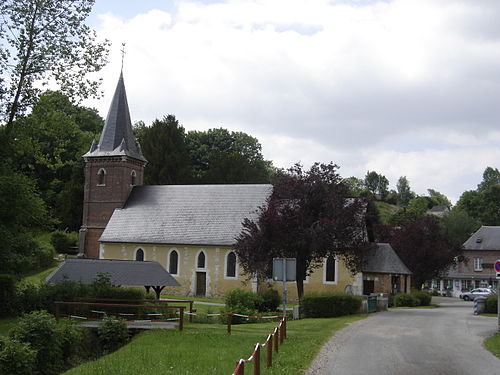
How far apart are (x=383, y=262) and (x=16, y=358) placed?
3049 cm

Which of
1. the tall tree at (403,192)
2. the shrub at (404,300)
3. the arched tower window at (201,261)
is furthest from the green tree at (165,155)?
the tall tree at (403,192)

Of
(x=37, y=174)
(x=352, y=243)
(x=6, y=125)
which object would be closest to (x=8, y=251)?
(x=6, y=125)

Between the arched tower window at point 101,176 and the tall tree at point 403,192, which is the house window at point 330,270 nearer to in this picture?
the arched tower window at point 101,176

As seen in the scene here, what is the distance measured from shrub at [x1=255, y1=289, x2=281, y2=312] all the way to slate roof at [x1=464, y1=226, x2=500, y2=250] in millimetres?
44430

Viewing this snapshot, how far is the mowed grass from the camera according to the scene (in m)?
13.7

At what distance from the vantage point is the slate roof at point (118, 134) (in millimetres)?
51938

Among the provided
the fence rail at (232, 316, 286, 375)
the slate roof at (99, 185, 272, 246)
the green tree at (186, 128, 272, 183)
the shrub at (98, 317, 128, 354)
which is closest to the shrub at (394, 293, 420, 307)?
the slate roof at (99, 185, 272, 246)

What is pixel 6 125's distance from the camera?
78.1 feet

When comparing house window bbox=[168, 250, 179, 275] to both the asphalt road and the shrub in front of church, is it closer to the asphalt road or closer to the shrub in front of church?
the shrub in front of church

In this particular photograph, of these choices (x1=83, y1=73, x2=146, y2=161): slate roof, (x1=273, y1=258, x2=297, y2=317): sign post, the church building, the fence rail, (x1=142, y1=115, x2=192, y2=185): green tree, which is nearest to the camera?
the fence rail

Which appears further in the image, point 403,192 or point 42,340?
point 403,192

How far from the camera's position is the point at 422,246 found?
47500 millimetres

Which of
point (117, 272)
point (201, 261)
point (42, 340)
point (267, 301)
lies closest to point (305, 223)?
point (267, 301)

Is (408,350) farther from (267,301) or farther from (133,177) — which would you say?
(133,177)
